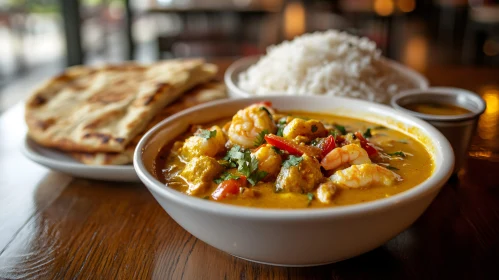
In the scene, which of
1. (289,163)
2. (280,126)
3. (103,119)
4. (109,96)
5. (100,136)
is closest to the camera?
(289,163)

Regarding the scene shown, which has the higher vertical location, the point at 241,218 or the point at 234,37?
the point at 241,218

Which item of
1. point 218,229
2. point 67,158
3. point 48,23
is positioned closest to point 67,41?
point 48,23

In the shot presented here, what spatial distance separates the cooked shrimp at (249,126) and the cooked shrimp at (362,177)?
35cm

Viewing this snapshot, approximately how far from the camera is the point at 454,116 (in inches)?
65.3

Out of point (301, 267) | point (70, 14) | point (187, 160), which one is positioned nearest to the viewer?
point (301, 267)

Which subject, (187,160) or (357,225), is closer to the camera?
(357,225)

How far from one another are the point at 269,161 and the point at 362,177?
10.6 inches

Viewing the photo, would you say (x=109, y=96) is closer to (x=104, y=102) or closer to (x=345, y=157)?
(x=104, y=102)

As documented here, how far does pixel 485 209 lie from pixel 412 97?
604 millimetres

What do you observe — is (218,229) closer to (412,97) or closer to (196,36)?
(412,97)

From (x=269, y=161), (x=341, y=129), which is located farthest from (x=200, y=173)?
(x=341, y=129)

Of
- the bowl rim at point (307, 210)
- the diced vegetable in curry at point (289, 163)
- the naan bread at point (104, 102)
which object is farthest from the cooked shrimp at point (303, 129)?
the naan bread at point (104, 102)

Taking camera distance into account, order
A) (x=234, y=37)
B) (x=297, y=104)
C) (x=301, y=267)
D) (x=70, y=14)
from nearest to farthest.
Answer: (x=301, y=267)
(x=297, y=104)
(x=70, y=14)
(x=234, y=37)

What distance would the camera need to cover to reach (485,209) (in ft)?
5.08
